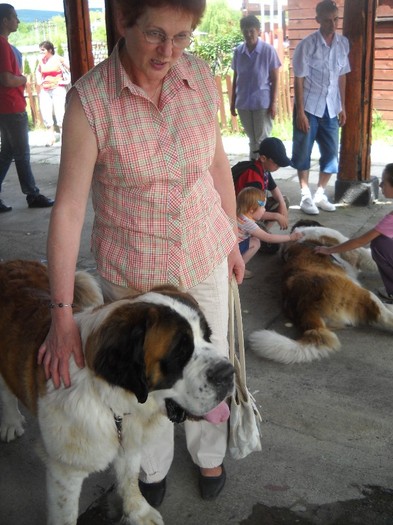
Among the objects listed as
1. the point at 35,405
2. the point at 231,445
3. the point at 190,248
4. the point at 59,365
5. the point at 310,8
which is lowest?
the point at 231,445

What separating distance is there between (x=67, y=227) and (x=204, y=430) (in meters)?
1.25

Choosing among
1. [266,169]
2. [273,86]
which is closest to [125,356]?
[266,169]

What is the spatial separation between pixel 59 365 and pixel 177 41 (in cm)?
122

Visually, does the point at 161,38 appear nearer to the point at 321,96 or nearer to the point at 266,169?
the point at 266,169

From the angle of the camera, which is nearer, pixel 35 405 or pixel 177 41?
pixel 177 41

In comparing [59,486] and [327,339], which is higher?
[59,486]

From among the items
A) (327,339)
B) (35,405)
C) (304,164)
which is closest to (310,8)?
(304,164)

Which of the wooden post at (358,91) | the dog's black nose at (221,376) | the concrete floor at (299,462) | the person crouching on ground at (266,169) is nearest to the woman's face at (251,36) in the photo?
the wooden post at (358,91)

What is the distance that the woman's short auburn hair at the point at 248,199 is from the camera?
5.00 meters

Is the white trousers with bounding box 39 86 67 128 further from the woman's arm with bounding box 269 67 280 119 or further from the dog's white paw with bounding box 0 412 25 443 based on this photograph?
the dog's white paw with bounding box 0 412 25 443

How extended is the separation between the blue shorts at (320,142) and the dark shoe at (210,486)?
16.5 ft

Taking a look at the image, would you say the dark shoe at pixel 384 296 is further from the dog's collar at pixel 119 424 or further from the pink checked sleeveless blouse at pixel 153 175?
the dog's collar at pixel 119 424

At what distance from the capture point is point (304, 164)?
7270mm

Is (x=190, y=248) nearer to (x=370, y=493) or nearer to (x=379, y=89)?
(x=370, y=493)
